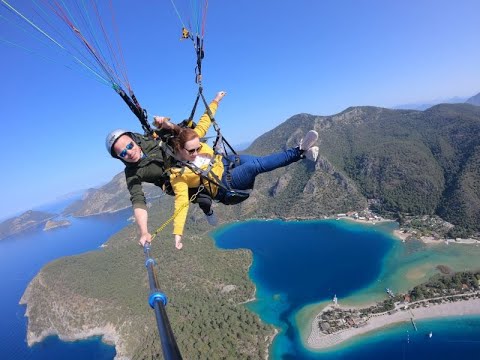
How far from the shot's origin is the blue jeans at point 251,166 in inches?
215

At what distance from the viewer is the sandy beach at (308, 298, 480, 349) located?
34688 millimetres

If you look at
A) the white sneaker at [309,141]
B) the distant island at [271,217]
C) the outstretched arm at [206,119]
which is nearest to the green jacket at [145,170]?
the outstretched arm at [206,119]

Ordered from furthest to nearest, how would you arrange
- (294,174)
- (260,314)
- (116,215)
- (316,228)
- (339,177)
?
1. (116,215)
2. (294,174)
3. (339,177)
4. (316,228)
5. (260,314)

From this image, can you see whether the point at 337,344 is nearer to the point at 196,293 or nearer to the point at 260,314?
the point at 260,314

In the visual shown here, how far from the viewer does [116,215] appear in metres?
165

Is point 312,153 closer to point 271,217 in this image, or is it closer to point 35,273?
point 271,217

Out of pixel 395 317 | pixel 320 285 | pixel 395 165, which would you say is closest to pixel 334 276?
pixel 320 285

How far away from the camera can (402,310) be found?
37.9 meters

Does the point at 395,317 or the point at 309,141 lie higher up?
the point at 309,141

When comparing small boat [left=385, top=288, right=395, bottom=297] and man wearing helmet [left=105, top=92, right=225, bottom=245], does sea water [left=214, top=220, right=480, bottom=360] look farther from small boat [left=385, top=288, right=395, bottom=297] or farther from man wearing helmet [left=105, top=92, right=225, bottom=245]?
man wearing helmet [left=105, top=92, right=225, bottom=245]

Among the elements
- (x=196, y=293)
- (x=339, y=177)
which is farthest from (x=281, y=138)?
(x=196, y=293)

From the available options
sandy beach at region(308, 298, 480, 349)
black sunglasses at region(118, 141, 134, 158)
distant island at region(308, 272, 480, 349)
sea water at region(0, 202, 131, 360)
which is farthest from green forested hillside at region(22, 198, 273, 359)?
black sunglasses at region(118, 141, 134, 158)

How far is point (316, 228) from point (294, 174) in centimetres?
2624

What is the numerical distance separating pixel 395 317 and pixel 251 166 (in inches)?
1528
